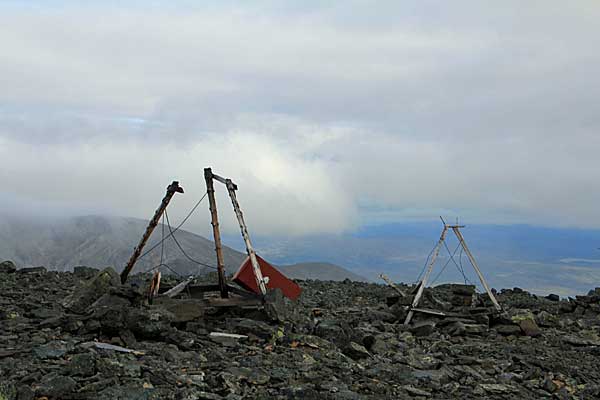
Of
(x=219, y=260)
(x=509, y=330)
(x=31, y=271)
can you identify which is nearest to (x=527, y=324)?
(x=509, y=330)

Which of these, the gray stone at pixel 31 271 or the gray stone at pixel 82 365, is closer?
the gray stone at pixel 82 365

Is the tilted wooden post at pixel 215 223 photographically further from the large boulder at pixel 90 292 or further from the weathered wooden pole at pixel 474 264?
the weathered wooden pole at pixel 474 264

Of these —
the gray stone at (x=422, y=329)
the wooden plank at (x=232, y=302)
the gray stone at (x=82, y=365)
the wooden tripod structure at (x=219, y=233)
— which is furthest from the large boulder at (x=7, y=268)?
the gray stone at (x=82, y=365)

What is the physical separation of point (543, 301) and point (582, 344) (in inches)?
428

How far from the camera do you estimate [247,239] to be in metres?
18.5

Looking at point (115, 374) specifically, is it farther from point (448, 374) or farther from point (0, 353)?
point (448, 374)

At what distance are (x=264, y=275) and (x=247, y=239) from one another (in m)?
1.53

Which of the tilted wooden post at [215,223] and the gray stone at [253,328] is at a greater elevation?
the tilted wooden post at [215,223]

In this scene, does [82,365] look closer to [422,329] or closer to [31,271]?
[422,329]

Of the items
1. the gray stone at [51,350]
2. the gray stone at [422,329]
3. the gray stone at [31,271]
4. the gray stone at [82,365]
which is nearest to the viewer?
the gray stone at [82,365]

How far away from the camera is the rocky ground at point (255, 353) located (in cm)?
1064

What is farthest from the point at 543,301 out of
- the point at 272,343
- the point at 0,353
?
the point at 0,353

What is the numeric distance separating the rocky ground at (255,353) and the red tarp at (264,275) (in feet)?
5.88

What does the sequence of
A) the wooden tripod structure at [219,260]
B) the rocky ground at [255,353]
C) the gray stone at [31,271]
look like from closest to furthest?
the rocky ground at [255,353] → the wooden tripod structure at [219,260] → the gray stone at [31,271]
